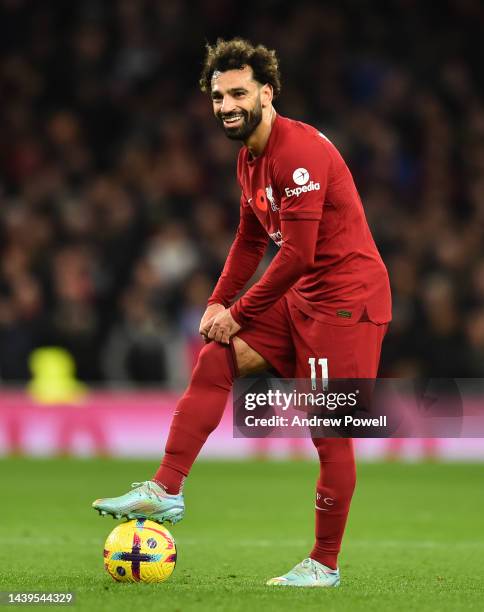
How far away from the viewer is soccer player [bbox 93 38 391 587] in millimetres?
5145

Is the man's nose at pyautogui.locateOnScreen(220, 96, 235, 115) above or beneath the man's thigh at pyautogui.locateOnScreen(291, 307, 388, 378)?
above

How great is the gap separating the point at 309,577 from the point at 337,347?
93cm

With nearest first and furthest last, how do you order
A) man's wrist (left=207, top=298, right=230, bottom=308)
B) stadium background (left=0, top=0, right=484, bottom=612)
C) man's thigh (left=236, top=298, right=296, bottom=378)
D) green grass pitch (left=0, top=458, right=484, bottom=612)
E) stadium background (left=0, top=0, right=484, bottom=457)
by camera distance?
green grass pitch (left=0, top=458, right=484, bottom=612) < man's thigh (left=236, top=298, right=296, bottom=378) < man's wrist (left=207, top=298, right=230, bottom=308) < stadium background (left=0, top=0, right=484, bottom=612) < stadium background (left=0, top=0, right=484, bottom=457)

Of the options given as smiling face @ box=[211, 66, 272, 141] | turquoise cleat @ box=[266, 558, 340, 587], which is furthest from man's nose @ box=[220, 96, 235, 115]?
turquoise cleat @ box=[266, 558, 340, 587]

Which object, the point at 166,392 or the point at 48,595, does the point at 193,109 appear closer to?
the point at 166,392

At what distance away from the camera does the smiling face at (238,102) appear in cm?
520

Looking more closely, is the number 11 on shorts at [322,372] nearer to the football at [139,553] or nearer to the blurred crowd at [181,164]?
the football at [139,553]

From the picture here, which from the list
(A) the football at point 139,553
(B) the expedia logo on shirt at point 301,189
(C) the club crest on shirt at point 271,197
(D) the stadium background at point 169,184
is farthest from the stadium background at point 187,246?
(B) the expedia logo on shirt at point 301,189

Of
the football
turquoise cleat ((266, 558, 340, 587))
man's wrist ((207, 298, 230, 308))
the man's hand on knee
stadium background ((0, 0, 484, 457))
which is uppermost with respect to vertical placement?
stadium background ((0, 0, 484, 457))

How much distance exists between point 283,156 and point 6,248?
8.37m

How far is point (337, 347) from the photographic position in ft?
17.2

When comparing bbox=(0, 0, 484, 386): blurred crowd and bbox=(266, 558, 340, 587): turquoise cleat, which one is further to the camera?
bbox=(0, 0, 484, 386): blurred crowd

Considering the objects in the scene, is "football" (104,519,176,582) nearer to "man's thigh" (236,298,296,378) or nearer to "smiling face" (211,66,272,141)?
"man's thigh" (236,298,296,378)

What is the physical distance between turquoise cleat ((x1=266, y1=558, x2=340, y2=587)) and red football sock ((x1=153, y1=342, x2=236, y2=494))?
1.91 ft
